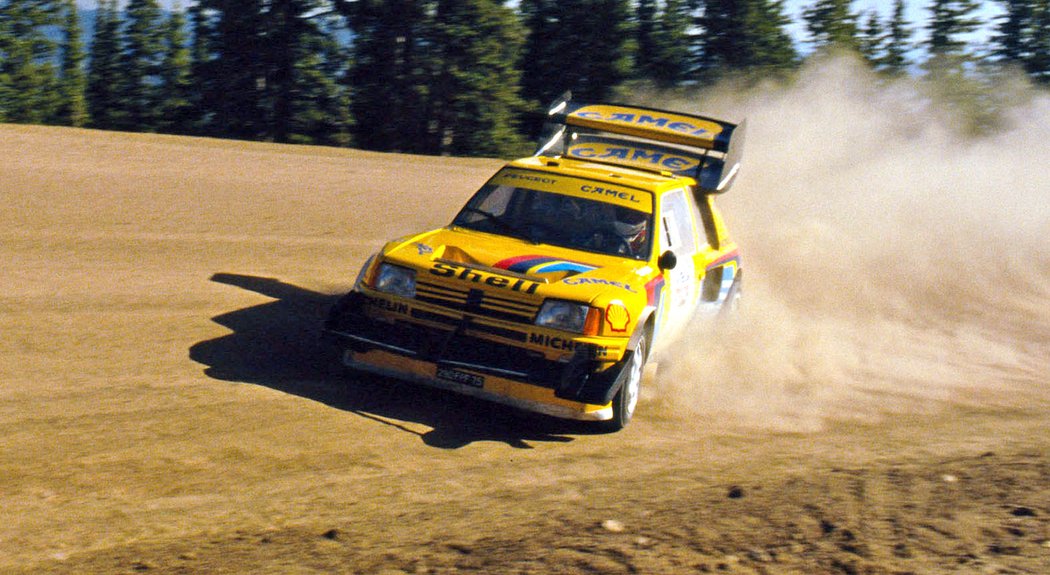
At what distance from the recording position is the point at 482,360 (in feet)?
23.7

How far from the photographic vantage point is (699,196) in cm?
954

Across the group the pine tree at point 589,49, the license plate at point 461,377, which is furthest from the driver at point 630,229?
the pine tree at point 589,49

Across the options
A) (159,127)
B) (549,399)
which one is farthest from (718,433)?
(159,127)

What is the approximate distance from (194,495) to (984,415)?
578 cm

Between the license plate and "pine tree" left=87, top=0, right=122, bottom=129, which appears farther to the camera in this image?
"pine tree" left=87, top=0, right=122, bottom=129

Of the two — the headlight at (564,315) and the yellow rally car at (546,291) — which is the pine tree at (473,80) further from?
the headlight at (564,315)

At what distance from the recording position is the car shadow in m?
7.19

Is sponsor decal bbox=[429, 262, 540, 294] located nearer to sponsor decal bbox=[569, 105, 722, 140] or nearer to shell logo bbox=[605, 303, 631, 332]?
shell logo bbox=[605, 303, 631, 332]

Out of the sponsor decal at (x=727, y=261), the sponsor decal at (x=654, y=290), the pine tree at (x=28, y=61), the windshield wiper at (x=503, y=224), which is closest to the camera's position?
the sponsor decal at (x=654, y=290)

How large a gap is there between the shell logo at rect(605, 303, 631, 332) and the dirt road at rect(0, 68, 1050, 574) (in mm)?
736

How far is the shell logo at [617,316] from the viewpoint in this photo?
23.5 ft

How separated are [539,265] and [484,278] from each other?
1.53 feet

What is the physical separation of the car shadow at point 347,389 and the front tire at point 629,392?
0.23 metres

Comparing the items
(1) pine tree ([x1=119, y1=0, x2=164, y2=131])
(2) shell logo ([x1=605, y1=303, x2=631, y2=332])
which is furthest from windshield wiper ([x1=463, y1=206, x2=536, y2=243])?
(1) pine tree ([x1=119, y1=0, x2=164, y2=131])
